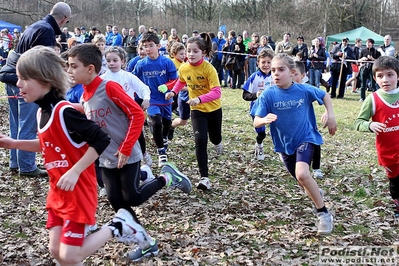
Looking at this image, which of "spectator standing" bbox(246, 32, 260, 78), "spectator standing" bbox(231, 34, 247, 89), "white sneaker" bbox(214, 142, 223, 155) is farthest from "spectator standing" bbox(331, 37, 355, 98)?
"white sneaker" bbox(214, 142, 223, 155)

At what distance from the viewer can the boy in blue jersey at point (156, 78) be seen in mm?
7311

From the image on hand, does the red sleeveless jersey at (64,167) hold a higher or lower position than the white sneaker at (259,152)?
higher

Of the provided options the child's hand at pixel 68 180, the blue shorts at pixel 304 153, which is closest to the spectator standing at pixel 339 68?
the blue shorts at pixel 304 153

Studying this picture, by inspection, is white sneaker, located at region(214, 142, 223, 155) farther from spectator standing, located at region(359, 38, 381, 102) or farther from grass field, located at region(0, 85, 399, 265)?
spectator standing, located at region(359, 38, 381, 102)

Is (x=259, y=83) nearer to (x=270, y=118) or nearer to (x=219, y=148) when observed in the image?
(x=219, y=148)

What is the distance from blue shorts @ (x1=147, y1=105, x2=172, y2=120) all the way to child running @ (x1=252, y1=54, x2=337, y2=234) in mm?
2797

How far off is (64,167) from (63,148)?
0.14m

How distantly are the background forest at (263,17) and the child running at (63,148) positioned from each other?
3791cm

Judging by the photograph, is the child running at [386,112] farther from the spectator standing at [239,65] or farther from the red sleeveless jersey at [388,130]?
the spectator standing at [239,65]

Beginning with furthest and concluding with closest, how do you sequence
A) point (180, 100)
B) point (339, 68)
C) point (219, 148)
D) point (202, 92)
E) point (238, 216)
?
point (339, 68), point (180, 100), point (219, 148), point (202, 92), point (238, 216)

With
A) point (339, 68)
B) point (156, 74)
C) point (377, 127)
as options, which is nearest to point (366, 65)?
point (339, 68)

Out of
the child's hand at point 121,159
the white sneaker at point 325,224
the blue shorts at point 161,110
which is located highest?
the child's hand at point 121,159

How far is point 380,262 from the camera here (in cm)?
411

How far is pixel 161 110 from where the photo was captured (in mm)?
7492
